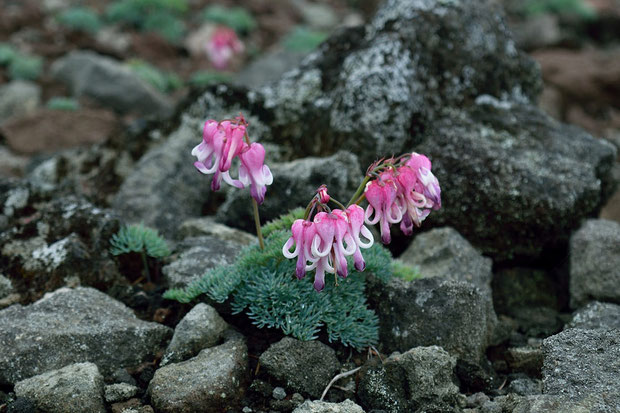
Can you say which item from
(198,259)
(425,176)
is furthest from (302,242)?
(198,259)

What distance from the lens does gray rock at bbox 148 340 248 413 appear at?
9.89ft

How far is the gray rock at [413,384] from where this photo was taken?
10.1ft

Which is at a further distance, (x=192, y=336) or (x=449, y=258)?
(x=449, y=258)

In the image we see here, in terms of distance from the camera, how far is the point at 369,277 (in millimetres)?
3695

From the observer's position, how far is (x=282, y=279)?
11.2ft

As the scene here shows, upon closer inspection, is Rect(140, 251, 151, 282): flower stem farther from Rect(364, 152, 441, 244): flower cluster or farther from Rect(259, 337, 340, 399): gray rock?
Rect(364, 152, 441, 244): flower cluster

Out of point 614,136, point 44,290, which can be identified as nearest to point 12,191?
point 44,290

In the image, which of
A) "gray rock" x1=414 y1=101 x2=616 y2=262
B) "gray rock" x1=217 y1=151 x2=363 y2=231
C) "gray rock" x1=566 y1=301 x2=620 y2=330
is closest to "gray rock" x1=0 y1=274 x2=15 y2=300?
"gray rock" x1=217 y1=151 x2=363 y2=231

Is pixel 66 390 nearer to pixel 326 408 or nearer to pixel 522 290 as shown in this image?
pixel 326 408

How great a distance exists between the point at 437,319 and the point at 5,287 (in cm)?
259

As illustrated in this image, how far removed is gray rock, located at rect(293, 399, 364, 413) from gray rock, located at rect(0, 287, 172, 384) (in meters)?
1.01

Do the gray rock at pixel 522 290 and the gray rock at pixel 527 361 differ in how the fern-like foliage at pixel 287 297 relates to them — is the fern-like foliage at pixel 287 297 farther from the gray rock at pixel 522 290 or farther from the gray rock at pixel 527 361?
the gray rock at pixel 522 290

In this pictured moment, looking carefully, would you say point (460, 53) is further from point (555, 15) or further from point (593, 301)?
point (555, 15)

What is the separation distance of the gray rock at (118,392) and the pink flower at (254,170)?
3.60 ft
